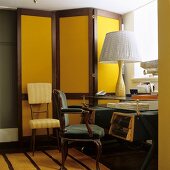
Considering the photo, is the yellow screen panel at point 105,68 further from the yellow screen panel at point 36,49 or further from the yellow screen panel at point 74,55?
the yellow screen panel at point 36,49

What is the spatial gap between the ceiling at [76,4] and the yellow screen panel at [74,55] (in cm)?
23

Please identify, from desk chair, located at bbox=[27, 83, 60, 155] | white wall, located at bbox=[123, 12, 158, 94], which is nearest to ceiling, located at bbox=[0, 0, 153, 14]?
white wall, located at bbox=[123, 12, 158, 94]

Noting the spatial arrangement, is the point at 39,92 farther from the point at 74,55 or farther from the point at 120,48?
the point at 120,48

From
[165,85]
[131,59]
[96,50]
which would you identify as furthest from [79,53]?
[165,85]

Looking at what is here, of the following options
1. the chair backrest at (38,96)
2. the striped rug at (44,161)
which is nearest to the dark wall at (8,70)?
the chair backrest at (38,96)

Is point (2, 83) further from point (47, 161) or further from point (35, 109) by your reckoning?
point (47, 161)

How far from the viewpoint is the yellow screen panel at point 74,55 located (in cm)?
443

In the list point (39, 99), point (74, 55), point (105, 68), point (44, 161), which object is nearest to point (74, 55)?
point (74, 55)

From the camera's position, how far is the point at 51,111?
15.1 feet

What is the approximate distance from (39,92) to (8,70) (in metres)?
0.69

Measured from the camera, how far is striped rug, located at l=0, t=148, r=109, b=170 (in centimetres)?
326

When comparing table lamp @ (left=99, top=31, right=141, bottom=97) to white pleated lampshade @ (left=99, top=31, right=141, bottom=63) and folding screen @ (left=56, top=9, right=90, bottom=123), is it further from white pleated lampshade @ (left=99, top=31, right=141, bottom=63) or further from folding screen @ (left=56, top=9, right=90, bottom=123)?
folding screen @ (left=56, top=9, right=90, bottom=123)

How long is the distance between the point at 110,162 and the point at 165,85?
173cm

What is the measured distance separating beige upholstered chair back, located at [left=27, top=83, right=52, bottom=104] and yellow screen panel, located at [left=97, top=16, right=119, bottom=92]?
800 millimetres
